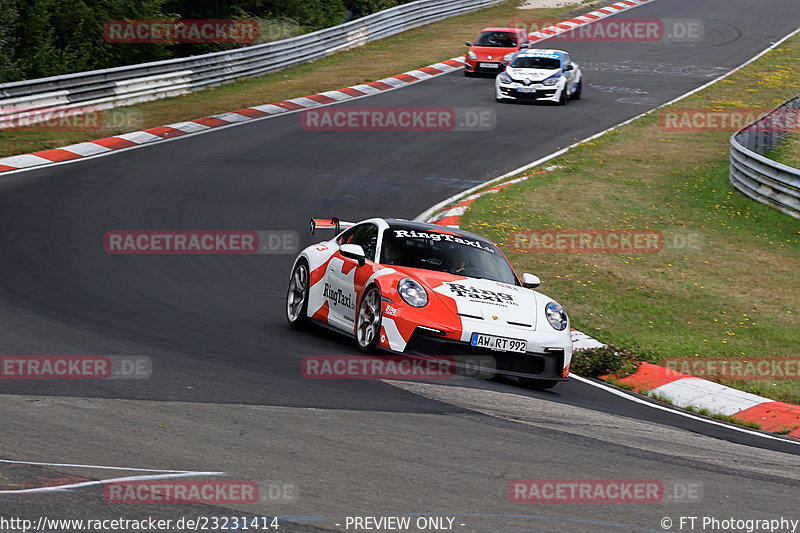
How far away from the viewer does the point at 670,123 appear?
27.2m

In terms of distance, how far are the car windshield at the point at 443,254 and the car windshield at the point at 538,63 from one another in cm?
1863

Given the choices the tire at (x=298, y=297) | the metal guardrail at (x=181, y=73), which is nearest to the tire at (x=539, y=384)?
the tire at (x=298, y=297)

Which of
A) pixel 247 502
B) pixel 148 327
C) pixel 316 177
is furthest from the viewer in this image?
pixel 316 177

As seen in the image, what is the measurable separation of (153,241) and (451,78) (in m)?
19.1

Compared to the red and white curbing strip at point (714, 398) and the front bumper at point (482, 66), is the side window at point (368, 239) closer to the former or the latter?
the red and white curbing strip at point (714, 398)

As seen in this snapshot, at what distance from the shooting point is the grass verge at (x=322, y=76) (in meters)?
22.5

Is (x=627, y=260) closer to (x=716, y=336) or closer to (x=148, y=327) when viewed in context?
(x=716, y=336)

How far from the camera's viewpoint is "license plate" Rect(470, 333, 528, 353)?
9164 mm

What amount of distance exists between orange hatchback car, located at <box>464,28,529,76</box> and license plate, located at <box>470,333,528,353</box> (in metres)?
24.0

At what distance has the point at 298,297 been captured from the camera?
37.1 feet

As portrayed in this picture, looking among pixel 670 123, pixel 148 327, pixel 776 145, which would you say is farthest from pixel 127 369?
pixel 670 123
